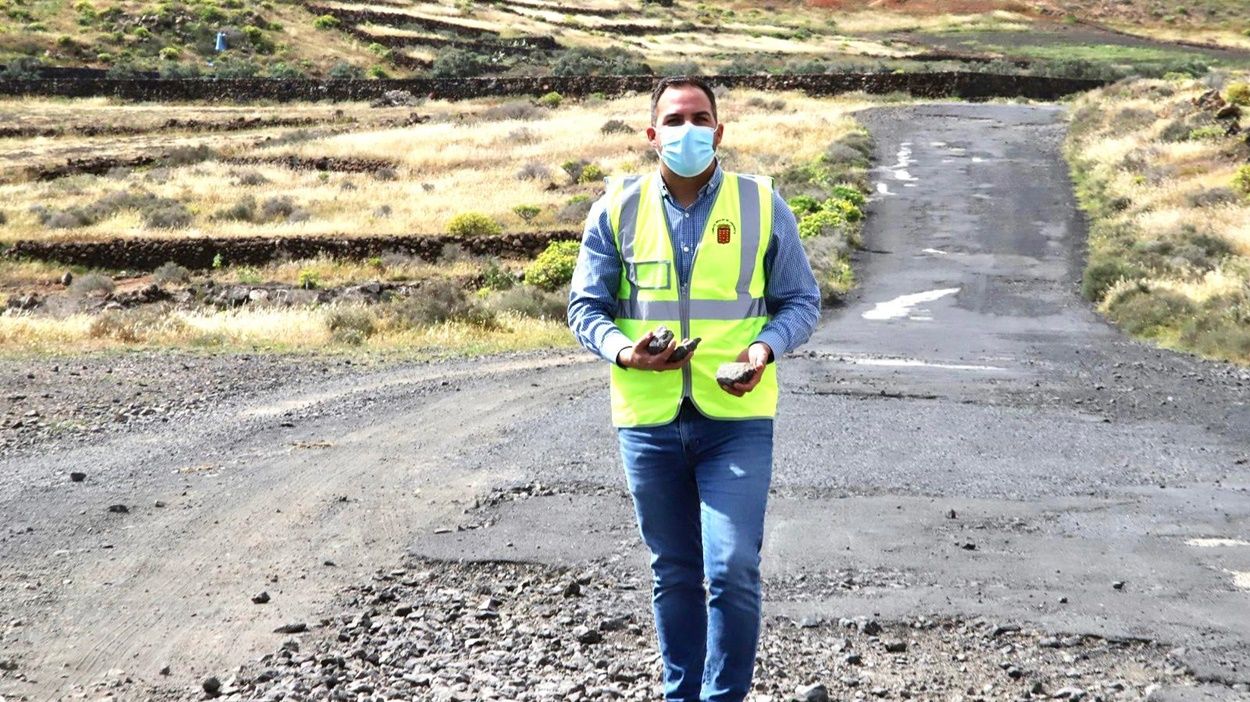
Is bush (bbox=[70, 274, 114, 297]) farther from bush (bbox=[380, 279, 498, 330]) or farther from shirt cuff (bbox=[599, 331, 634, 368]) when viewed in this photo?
shirt cuff (bbox=[599, 331, 634, 368])

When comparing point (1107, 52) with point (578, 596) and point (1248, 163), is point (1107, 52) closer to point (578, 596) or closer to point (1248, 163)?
point (1248, 163)

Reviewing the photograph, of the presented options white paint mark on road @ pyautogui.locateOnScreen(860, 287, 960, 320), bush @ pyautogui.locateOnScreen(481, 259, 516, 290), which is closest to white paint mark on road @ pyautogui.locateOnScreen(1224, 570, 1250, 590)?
white paint mark on road @ pyautogui.locateOnScreen(860, 287, 960, 320)

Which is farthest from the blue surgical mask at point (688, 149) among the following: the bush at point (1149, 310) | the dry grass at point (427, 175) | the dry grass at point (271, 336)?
the dry grass at point (427, 175)

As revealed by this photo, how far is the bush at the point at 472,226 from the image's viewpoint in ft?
101

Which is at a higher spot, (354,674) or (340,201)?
(354,674)

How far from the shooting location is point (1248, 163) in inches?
1267

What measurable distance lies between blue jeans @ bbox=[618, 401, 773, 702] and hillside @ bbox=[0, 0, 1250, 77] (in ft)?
219

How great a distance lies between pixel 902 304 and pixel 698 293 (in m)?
17.8

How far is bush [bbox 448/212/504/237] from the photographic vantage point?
30.8 meters

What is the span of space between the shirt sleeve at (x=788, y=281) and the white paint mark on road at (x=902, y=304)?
1596 centimetres

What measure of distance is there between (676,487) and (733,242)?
71cm

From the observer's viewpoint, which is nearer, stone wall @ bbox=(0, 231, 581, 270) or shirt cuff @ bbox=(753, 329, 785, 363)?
shirt cuff @ bbox=(753, 329, 785, 363)

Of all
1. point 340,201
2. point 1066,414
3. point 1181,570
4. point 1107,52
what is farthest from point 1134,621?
point 1107,52

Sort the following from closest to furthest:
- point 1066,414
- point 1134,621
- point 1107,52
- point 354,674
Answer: point 354,674 → point 1134,621 → point 1066,414 → point 1107,52
